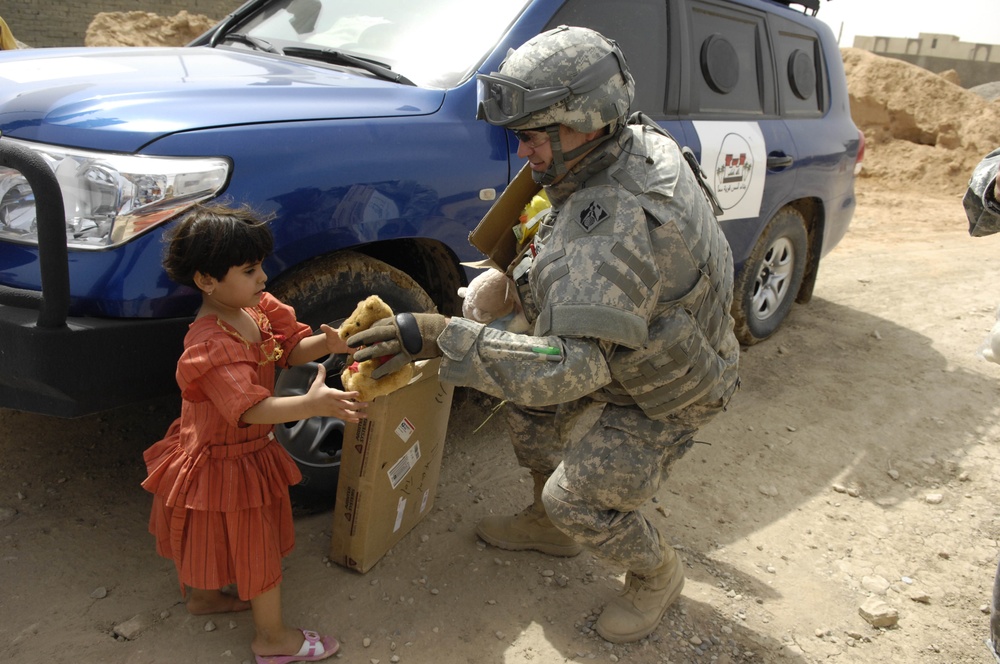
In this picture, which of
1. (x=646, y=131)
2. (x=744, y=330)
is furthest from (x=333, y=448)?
(x=744, y=330)

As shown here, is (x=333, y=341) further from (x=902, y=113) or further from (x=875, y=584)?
(x=902, y=113)

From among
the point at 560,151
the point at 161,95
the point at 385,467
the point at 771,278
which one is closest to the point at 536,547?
the point at 385,467

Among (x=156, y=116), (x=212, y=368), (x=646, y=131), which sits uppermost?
(x=646, y=131)

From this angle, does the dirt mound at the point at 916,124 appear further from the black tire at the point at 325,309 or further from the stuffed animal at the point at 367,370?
the stuffed animal at the point at 367,370

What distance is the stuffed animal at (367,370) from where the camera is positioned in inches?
83.4

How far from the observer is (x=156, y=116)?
232 centimetres

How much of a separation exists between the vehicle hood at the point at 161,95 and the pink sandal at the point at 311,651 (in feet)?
4.67

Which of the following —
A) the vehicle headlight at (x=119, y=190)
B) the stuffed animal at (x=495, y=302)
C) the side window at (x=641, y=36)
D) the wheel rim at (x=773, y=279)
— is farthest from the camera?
the wheel rim at (x=773, y=279)

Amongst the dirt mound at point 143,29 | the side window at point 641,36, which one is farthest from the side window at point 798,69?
the dirt mound at point 143,29

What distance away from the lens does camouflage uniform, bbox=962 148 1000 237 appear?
2375 millimetres

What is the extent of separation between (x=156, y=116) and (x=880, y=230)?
29.0 ft

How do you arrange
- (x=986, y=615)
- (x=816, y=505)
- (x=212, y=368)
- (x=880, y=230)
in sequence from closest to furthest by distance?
(x=212, y=368) < (x=986, y=615) < (x=816, y=505) < (x=880, y=230)

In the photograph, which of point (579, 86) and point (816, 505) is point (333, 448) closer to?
point (579, 86)

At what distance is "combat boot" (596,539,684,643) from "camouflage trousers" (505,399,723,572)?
0.37 feet
